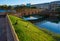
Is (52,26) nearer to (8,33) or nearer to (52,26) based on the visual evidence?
(52,26)

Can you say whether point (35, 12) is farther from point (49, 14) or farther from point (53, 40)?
point (53, 40)

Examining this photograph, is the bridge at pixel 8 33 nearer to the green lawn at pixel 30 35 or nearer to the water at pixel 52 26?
the green lawn at pixel 30 35

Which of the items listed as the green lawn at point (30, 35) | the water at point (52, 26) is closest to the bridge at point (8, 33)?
the green lawn at point (30, 35)

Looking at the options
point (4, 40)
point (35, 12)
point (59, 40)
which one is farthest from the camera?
point (35, 12)

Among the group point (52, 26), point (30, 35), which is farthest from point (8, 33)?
point (52, 26)

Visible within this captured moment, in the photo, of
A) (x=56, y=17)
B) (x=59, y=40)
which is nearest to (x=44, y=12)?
(x=56, y=17)

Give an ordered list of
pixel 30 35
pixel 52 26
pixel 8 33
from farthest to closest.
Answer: pixel 52 26
pixel 30 35
pixel 8 33

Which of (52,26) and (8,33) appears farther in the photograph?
(52,26)

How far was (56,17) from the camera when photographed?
46719mm

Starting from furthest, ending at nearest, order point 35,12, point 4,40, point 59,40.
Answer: point 35,12 < point 59,40 < point 4,40

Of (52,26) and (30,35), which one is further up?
(30,35)

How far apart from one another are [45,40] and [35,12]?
34.3m

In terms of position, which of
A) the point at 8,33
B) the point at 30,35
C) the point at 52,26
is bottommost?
the point at 52,26

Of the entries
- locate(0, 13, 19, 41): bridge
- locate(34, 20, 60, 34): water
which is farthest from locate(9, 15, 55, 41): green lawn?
locate(34, 20, 60, 34): water
